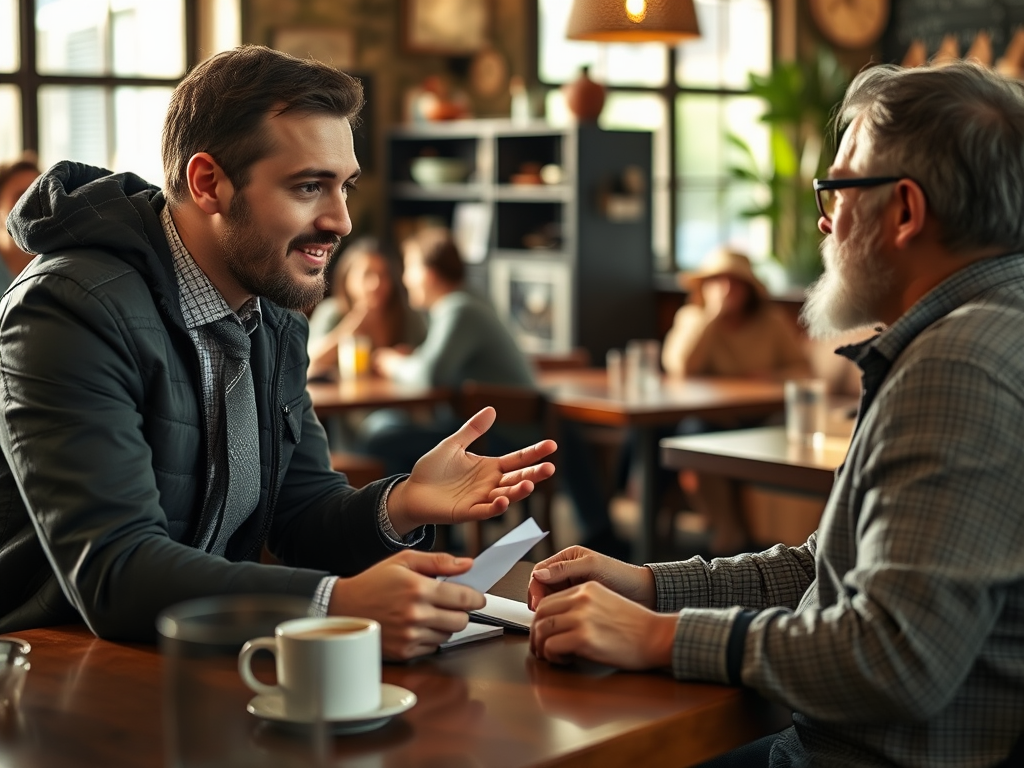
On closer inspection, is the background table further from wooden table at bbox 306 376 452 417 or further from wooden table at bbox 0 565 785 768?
wooden table at bbox 0 565 785 768

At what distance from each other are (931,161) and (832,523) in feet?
1.36

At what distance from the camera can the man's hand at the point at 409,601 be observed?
143 centimetres

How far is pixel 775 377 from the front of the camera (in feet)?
19.3

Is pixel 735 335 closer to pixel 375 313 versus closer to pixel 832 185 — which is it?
pixel 375 313

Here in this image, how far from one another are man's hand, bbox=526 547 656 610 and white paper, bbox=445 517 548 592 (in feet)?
0.21

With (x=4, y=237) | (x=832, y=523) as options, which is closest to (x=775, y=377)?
(x=4, y=237)

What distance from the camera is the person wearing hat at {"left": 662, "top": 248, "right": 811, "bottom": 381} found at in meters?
6.10

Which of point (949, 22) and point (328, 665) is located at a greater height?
point (949, 22)

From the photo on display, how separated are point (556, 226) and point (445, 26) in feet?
5.31

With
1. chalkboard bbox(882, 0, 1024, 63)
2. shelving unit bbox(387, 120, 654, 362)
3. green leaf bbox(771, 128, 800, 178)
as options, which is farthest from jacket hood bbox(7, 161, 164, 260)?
chalkboard bbox(882, 0, 1024, 63)

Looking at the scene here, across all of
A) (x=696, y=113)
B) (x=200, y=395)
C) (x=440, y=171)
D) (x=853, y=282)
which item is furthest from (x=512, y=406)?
(x=696, y=113)

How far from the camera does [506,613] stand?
1.66m

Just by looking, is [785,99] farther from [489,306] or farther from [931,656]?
[931,656]

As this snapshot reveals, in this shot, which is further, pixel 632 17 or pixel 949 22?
pixel 949 22
